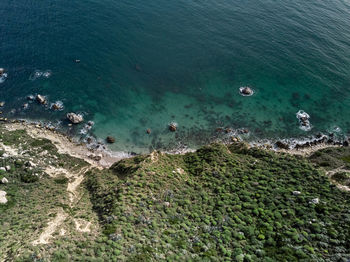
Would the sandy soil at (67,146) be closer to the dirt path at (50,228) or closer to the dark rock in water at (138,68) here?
the dirt path at (50,228)

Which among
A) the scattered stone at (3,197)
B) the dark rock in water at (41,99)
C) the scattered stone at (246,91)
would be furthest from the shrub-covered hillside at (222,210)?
the dark rock in water at (41,99)

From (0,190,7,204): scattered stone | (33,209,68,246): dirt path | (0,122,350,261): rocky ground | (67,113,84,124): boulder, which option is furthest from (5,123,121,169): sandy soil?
(33,209,68,246): dirt path

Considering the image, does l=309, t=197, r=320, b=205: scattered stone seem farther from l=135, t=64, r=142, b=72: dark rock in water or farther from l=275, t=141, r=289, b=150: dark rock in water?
l=135, t=64, r=142, b=72: dark rock in water

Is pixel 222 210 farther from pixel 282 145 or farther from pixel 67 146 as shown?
pixel 67 146

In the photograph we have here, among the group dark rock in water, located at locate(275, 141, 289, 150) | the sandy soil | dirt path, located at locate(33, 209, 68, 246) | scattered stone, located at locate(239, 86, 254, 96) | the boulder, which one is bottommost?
the sandy soil

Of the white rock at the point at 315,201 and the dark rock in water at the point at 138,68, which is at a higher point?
the white rock at the point at 315,201

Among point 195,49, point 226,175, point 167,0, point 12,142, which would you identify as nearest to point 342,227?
point 226,175
